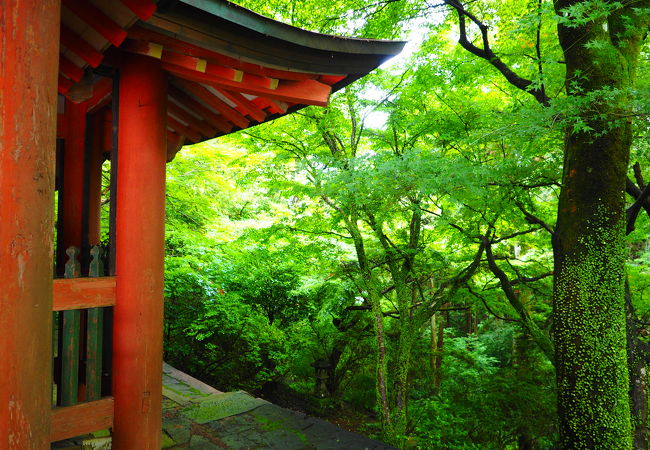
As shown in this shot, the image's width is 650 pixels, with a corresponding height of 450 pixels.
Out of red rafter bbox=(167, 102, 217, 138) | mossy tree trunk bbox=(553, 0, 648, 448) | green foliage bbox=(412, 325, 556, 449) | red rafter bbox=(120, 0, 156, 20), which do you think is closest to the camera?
red rafter bbox=(120, 0, 156, 20)

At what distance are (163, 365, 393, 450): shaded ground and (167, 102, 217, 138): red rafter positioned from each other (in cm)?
285

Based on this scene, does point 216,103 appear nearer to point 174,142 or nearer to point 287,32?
point 287,32

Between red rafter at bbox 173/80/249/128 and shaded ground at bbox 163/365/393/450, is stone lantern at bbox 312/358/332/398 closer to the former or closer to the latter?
shaded ground at bbox 163/365/393/450

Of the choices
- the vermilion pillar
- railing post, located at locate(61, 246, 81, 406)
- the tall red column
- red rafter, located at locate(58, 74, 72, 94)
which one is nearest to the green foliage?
the vermilion pillar

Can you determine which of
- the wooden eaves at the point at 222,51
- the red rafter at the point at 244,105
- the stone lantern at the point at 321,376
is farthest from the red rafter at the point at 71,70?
the stone lantern at the point at 321,376

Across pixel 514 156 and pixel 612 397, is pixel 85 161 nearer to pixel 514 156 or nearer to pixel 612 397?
pixel 514 156

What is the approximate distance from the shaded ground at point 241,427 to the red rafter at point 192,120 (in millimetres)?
2853

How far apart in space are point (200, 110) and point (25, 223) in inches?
80.9

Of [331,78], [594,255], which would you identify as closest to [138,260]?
[331,78]

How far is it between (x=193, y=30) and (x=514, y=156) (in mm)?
4390

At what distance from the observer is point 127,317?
94.0 inches

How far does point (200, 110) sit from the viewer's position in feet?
11.0

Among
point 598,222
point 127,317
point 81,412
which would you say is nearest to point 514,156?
point 598,222

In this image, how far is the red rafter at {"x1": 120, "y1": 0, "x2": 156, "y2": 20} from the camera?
178 cm
